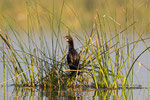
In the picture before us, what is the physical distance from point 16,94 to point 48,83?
59cm

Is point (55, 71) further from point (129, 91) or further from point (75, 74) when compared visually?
point (129, 91)

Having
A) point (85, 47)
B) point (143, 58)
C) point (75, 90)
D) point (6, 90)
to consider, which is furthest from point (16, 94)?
point (143, 58)

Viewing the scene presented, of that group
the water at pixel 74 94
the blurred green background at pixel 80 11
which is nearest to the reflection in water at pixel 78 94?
the water at pixel 74 94

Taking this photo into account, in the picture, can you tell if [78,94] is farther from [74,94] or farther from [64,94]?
[64,94]

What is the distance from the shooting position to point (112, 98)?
5281mm

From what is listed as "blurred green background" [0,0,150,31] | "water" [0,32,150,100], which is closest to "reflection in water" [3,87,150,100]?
"water" [0,32,150,100]

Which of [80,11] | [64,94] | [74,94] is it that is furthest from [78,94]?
[80,11]

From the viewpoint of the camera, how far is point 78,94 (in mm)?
5707

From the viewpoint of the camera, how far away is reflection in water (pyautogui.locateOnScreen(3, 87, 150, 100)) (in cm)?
538

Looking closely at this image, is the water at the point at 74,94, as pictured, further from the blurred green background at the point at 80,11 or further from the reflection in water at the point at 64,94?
the blurred green background at the point at 80,11

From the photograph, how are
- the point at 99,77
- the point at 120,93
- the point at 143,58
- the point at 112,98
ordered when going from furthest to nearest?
the point at 143,58
the point at 99,77
the point at 120,93
the point at 112,98

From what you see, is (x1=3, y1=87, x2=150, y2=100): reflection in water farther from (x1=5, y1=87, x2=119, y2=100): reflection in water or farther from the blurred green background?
the blurred green background

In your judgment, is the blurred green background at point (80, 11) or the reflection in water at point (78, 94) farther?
the blurred green background at point (80, 11)

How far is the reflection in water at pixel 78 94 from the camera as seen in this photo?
5.38 m
